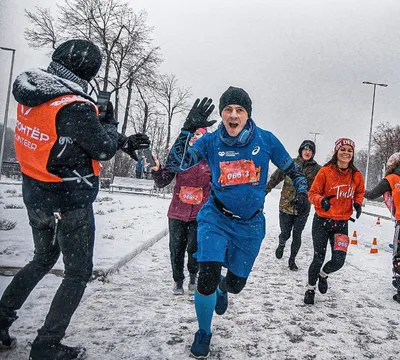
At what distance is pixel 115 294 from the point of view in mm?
4031

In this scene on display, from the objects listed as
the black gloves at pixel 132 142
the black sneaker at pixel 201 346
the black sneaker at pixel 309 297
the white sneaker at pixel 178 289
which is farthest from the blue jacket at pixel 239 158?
the white sneaker at pixel 178 289

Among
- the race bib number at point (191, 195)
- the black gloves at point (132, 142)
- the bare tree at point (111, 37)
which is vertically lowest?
the race bib number at point (191, 195)

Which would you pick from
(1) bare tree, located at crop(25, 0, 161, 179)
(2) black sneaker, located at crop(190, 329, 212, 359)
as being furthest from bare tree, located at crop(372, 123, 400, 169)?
(2) black sneaker, located at crop(190, 329, 212, 359)

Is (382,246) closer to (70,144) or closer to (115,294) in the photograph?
(115,294)

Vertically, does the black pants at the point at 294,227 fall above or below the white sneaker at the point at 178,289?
above

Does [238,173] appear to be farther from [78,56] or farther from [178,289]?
[178,289]

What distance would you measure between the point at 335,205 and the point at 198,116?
2.08 meters

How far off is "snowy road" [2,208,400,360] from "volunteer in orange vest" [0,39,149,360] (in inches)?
14.3

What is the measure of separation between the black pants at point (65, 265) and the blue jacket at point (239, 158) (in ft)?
3.44

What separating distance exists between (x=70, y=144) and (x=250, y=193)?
4.63 ft

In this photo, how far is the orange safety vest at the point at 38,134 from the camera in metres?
2.27

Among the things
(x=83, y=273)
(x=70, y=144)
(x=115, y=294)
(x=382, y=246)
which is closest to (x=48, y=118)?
(x=70, y=144)

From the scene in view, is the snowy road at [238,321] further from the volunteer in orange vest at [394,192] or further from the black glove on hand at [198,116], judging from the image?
the black glove on hand at [198,116]

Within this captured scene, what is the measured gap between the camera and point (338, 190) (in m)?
4.55
